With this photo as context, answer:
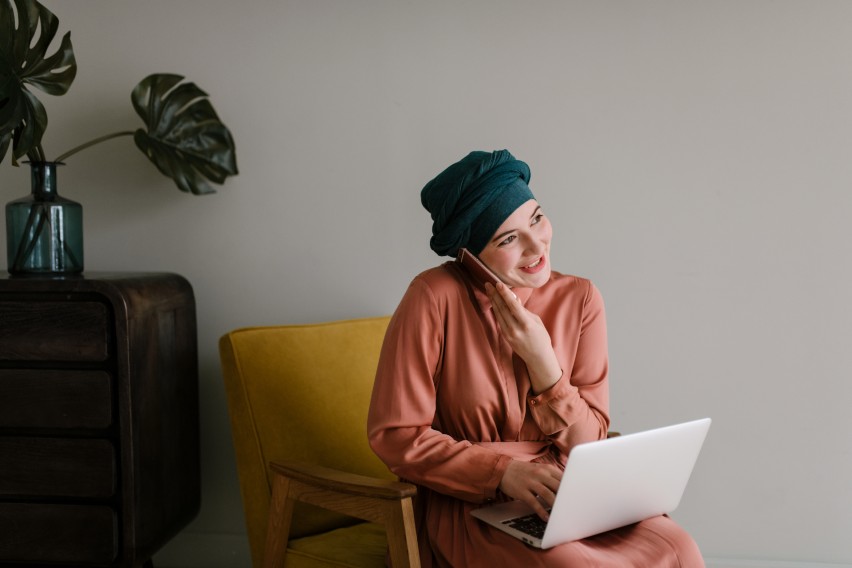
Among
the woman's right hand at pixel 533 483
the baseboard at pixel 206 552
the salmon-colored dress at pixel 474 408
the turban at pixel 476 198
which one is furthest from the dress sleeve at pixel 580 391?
the baseboard at pixel 206 552

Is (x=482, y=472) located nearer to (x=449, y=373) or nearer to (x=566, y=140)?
(x=449, y=373)

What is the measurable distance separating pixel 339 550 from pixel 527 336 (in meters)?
0.74

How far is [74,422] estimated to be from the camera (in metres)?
2.41

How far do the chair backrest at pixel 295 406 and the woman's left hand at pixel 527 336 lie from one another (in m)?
0.69

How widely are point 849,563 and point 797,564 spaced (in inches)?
6.6

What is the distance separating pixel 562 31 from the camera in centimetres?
277

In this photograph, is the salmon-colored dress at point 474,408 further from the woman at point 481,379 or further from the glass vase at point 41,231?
the glass vase at point 41,231

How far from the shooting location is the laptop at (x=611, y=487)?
1.62 m

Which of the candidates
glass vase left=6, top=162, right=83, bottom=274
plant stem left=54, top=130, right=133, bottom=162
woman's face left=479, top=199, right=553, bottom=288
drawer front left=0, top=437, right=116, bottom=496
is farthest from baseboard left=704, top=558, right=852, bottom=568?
plant stem left=54, top=130, right=133, bottom=162

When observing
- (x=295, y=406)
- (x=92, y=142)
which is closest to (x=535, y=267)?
(x=295, y=406)

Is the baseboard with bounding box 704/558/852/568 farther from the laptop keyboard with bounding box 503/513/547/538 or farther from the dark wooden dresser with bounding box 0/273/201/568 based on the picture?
the dark wooden dresser with bounding box 0/273/201/568

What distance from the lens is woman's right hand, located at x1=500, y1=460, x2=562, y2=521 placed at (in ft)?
5.88

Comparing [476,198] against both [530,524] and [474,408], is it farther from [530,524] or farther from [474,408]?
[530,524]

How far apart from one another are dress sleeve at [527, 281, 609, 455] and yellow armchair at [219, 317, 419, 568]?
0.46m
